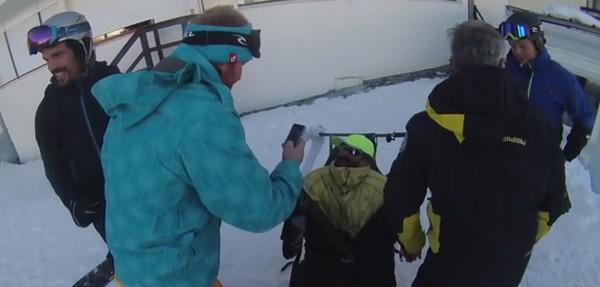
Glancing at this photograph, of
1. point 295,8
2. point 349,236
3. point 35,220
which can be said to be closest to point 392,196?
point 349,236

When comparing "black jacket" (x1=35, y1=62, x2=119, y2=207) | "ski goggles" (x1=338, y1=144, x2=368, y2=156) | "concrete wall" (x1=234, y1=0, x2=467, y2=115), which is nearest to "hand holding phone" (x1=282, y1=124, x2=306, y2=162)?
"ski goggles" (x1=338, y1=144, x2=368, y2=156)

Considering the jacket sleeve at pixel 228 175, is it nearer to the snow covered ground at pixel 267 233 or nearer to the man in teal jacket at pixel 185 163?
the man in teal jacket at pixel 185 163

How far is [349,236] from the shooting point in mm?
3193

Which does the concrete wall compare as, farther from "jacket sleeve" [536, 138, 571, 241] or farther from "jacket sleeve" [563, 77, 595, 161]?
"jacket sleeve" [536, 138, 571, 241]

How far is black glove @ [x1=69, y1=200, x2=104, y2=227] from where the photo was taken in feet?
9.97

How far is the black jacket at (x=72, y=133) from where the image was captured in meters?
2.93

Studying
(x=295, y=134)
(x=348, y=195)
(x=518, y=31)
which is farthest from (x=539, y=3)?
(x=295, y=134)

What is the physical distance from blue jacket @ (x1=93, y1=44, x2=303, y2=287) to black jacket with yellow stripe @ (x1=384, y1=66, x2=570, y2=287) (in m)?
0.50

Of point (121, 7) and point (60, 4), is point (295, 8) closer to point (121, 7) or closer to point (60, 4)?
point (121, 7)

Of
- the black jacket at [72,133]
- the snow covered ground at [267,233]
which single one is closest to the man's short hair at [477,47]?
the black jacket at [72,133]

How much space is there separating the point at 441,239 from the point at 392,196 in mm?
251

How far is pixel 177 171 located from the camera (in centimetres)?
204

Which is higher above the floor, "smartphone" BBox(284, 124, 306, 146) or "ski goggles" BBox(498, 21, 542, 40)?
"ski goggles" BBox(498, 21, 542, 40)

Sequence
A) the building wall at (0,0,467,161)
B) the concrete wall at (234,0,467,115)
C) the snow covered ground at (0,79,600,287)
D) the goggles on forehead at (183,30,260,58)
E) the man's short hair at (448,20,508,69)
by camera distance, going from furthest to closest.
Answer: the concrete wall at (234,0,467,115)
the building wall at (0,0,467,161)
the snow covered ground at (0,79,600,287)
the man's short hair at (448,20,508,69)
the goggles on forehead at (183,30,260,58)
